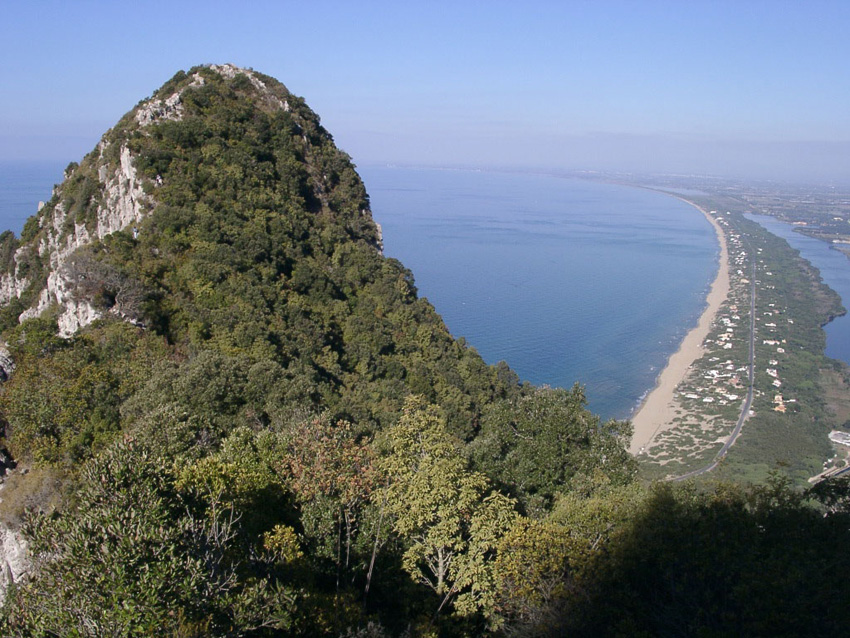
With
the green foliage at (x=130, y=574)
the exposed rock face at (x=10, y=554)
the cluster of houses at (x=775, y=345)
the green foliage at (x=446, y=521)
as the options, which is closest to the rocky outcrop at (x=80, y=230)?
the exposed rock face at (x=10, y=554)

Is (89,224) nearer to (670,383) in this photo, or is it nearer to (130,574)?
(130,574)

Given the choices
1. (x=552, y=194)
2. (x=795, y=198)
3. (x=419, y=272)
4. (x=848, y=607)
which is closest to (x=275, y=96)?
(x=848, y=607)

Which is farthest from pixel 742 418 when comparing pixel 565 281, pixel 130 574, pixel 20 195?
pixel 20 195

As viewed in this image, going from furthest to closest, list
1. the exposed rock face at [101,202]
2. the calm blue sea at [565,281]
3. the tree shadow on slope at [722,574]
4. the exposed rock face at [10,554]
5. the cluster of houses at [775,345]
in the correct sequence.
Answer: the calm blue sea at [565,281]
the cluster of houses at [775,345]
the exposed rock face at [101,202]
the exposed rock face at [10,554]
the tree shadow on slope at [722,574]

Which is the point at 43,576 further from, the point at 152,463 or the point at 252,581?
the point at 252,581

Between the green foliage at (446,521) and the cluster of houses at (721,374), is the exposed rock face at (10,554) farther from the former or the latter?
the cluster of houses at (721,374)
